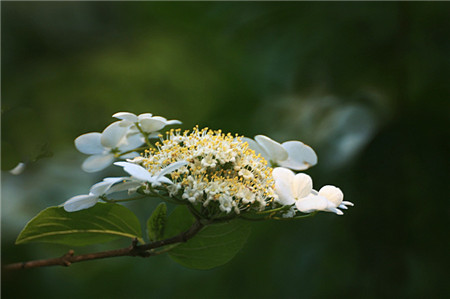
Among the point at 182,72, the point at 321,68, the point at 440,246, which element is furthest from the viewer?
the point at 182,72

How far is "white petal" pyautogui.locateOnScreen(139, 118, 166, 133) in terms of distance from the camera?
54 cm

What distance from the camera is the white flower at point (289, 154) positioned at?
57 centimetres

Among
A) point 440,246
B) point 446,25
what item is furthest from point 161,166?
point 446,25

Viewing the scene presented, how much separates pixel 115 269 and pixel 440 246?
898 millimetres

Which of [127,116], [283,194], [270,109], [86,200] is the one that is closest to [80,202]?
[86,200]

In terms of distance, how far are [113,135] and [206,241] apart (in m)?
0.17

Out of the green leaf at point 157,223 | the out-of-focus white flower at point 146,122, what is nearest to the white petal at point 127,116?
the out-of-focus white flower at point 146,122

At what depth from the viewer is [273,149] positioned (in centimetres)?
56

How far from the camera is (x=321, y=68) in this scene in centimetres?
125

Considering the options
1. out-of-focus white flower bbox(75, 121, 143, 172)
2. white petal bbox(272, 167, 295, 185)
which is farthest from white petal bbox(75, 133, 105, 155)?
white petal bbox(272, 167, 295, 185)

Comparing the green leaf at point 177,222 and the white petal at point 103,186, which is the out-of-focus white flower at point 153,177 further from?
the green leaf at point 177,222

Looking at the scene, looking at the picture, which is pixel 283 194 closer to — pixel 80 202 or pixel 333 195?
pixel 333 195

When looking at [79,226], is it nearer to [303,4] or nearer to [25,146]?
[25,146]

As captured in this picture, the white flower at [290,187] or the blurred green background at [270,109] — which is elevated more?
the blurred green background at [270,109]
